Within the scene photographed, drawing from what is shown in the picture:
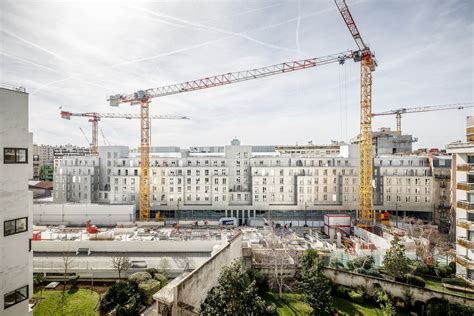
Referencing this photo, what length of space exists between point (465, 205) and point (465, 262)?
5059 millimetres

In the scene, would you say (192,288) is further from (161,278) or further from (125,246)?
(125,246)

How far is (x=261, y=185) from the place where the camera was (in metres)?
52.2

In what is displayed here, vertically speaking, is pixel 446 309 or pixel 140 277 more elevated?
pixel 140 277

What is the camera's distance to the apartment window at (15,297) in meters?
14.3

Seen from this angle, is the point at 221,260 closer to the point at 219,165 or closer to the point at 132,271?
the point at 132,271

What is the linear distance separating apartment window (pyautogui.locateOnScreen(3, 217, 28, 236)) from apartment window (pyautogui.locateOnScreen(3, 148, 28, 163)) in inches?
133

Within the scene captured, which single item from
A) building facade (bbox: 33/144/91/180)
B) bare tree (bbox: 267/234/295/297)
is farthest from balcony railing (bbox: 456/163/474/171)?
building facade (bbox: 33/144/91/180)

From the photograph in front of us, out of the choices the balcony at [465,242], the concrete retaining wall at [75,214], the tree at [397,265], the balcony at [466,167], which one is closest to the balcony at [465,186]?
the balcony at [466,167]

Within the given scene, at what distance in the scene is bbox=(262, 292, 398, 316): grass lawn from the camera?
21.5 metres

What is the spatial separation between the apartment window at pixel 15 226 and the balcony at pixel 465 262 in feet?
112

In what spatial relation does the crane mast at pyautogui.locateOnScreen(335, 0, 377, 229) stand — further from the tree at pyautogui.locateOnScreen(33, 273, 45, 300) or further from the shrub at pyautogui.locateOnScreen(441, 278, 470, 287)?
the tree at pyautogui.locateOnScreen(33, 273, 45, 300)

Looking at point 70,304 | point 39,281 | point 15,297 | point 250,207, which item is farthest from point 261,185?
point 15,297

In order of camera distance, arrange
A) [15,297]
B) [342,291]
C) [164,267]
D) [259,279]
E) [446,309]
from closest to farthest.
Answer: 1. [15,297]
2. [446,309]
3. [342,291]
4. [259,279]
5. [164,267]

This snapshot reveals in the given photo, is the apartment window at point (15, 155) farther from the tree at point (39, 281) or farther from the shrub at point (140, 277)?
the tree at point (39, 281)
